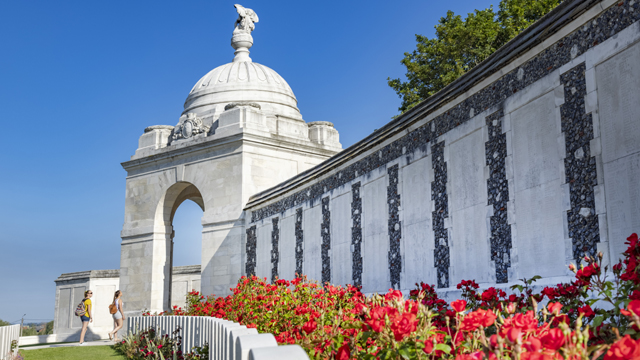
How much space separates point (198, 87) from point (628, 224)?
65.9 ft

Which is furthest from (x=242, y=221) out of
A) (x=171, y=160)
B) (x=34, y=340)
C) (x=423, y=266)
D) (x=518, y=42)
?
(x=518, y=42)

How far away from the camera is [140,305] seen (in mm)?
21281

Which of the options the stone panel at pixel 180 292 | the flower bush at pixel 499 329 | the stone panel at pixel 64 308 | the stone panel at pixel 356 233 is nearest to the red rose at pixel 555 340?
the flower bush at pixel 499 329

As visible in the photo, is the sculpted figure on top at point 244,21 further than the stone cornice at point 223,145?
Yes

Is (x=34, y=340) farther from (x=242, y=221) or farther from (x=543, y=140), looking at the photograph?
(x=543, y=140)

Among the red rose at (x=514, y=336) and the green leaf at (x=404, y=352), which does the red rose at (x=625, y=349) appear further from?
the green leaf at (x=404, y=352)

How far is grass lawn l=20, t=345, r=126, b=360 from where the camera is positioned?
12.8 meters

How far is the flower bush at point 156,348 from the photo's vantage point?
7.80m

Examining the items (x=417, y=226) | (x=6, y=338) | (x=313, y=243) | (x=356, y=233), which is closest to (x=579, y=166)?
(x=417, y=226)

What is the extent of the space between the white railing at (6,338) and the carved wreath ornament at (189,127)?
425 inches

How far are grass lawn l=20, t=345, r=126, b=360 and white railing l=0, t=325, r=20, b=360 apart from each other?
140cm

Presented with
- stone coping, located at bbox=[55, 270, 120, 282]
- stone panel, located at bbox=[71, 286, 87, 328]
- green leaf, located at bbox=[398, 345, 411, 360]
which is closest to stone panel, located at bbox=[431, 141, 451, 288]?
green leaf, located at bbox=[398, 345, 411, 360]

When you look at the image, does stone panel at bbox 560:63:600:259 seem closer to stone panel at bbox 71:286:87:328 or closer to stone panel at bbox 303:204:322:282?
stone panel at bbox 303:204:322:282

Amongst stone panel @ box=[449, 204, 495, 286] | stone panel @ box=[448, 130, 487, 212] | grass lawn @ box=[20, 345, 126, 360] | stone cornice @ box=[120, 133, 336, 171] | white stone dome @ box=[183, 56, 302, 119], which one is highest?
white stone dome @ box=[183, 56, 302, 119]
